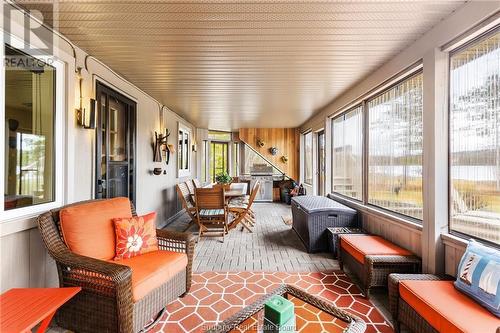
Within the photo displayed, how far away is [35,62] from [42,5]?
1.60 ft

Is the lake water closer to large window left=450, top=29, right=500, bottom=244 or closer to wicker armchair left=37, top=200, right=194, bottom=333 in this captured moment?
large window left=450, top=29, right=500, bottom=244

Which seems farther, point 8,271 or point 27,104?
point 27,104

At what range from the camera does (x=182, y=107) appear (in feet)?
16.1

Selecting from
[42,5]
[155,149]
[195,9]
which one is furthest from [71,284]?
[155,149]

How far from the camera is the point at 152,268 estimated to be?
1.83 m

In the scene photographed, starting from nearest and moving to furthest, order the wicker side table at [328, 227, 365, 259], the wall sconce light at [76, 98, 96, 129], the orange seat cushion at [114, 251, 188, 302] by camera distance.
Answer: the orange seat cushion at [114, 251, 188, 302], the wall sconce light at [76, 98, 96, 129], the wicker side table at [328, 227, 365, 259]

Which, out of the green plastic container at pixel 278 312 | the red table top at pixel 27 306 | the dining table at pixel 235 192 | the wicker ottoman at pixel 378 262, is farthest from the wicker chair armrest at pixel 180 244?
the dining table at pixel 235 192

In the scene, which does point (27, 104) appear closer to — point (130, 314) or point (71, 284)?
point (71, 284)

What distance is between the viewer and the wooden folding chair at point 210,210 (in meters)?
3.74

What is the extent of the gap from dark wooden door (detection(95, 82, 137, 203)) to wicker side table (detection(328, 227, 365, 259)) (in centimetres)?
285

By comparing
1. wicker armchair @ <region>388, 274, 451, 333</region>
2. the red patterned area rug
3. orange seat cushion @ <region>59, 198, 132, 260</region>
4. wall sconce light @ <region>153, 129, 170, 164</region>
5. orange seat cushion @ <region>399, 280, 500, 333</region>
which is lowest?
the red patterned area rug

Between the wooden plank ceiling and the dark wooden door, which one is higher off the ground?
the wooden plank ceiling

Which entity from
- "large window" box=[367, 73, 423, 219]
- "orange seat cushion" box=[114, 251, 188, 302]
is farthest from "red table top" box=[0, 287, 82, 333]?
"large window" box=[367, 73, 423, 219]

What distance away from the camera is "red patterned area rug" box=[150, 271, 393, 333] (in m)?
1.87
